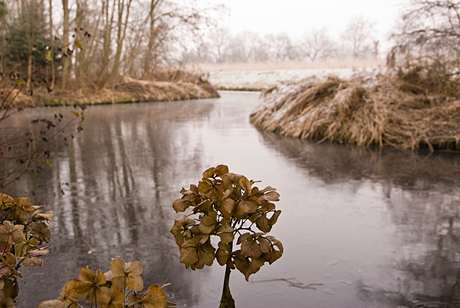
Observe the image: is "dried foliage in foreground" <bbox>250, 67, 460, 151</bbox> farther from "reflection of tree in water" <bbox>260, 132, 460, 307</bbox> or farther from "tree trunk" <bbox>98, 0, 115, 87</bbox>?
"tree trunk" <bbox>98, 0, 115, 87</bbox>

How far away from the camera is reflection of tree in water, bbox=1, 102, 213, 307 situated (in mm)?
2182

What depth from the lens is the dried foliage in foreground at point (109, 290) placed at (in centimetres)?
75

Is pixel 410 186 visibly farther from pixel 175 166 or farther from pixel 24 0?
pixel 24 0

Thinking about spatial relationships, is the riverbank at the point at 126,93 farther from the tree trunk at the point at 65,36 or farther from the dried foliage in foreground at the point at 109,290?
the dried foliage in foreground at the point at 109,290

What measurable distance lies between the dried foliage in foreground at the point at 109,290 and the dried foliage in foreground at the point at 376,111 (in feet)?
19.3

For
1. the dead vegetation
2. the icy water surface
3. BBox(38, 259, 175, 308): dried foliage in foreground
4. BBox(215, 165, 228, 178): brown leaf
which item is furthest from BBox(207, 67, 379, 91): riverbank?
BBox(38, 259, 175, 308): dried foliage in foreground

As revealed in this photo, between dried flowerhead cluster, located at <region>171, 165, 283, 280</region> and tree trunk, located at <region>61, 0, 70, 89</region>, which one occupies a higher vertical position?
tree trunk, located at <region>61, 0, 70, 89</region>

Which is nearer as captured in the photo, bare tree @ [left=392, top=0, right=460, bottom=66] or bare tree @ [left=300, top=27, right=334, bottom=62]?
bare tree @ [left=392, top=0, right=460, bottom=66]

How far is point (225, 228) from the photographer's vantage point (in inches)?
35.9

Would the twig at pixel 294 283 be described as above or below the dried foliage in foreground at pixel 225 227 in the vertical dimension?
below

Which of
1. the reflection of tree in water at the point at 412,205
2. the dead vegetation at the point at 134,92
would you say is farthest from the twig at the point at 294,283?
the dead vegetation at the point at 134,92

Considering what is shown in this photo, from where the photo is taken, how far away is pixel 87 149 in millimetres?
6008

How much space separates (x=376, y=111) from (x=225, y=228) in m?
6.24

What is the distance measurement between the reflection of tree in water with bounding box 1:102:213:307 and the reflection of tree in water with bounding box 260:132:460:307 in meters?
1.11
